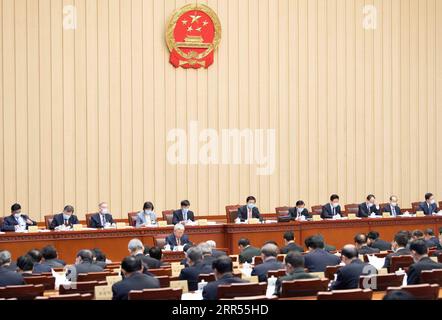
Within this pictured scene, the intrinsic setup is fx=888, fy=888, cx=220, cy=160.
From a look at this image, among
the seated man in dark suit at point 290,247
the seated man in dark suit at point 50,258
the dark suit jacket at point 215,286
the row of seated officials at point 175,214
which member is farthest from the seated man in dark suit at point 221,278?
the row of seated officials at point 175,214

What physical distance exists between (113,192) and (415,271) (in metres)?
10.4

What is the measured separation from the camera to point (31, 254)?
10.6 metres

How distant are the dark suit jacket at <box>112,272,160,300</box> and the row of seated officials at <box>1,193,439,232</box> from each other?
744 centimetres

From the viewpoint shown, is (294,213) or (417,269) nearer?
(417,269)

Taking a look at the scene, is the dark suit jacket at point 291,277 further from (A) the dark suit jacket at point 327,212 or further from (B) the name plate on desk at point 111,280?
(A) the dark suit jacket at point 327,212

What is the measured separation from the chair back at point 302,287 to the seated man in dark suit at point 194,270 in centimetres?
178

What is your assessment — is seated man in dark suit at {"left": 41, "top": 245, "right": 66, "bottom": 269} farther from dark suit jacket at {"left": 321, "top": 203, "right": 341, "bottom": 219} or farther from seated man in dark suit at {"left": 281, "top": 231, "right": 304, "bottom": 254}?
dark suit jacket at {"left": 321, "top": 203, "right": 341, "bottom": 219}

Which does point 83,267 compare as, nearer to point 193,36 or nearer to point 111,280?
point 111,280

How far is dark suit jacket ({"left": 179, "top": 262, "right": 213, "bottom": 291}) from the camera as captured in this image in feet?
29.9

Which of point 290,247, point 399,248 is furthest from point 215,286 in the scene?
point 290,247

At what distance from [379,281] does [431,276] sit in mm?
484

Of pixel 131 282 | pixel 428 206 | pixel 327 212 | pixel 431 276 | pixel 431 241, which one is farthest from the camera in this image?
pixel 428 206

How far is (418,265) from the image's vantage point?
853 cm
